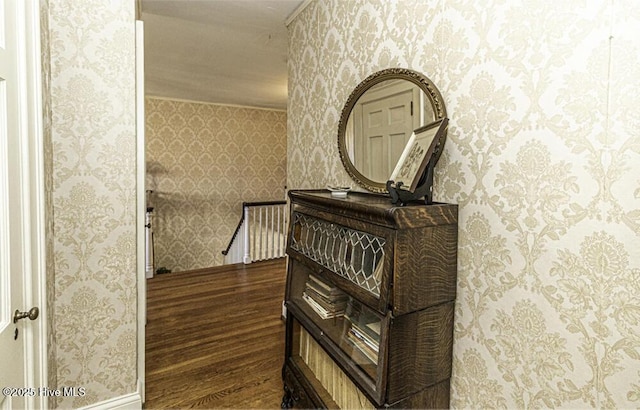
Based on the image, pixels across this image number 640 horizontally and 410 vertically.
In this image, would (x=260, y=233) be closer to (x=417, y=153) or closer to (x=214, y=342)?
(x=214, y=342)

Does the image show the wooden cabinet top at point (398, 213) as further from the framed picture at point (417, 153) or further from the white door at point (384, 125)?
the white door at point (384, 125)

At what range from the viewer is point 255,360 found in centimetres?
250

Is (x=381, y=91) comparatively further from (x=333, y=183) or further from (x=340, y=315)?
(x=340, y=315)

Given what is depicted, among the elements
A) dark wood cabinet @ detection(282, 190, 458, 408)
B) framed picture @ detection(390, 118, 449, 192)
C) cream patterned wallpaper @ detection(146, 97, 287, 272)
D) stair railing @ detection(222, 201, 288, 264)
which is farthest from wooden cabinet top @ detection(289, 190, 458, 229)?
cream patterned wallpaper @ detection(146, 97, 287, 272)

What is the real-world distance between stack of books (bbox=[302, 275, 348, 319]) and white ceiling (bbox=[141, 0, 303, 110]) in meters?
2.02

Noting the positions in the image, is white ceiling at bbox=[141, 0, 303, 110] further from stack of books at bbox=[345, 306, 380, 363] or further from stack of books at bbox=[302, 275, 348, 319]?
stack of books at bbox=[345, 306, 380, 363]

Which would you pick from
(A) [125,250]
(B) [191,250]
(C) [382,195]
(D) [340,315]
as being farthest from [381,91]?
(B) [191,250]

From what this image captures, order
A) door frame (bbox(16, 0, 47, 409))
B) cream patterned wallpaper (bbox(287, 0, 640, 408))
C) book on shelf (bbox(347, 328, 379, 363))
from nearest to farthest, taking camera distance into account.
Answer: cream patterned wallpaper (bbox(287, 0, 640, 408)) < door frame (bbox(16, 0, 47, 409)) < book on shelf (bbox(347, 328, 379, 363))

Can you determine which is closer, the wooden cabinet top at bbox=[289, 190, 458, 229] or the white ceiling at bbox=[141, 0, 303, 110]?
the wooden cabinet top at bbox=[289, 190, 458, 229]

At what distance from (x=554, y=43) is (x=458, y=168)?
0.52 m

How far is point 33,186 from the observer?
1274 mm

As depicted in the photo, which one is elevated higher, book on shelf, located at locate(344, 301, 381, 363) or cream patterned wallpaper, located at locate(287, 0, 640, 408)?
cream patterned wallpaper, located at locate(287, 0, 640, 408)

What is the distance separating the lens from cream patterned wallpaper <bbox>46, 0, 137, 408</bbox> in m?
1.67

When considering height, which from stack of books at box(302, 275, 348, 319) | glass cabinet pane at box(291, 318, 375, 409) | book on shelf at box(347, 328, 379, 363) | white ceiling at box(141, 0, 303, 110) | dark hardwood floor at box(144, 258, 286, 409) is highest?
white ceiling at box(141, 0, 303, 110)
